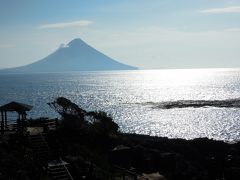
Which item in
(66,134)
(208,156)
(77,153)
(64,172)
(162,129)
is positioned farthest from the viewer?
(162,129)

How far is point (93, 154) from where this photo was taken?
24.5 metres

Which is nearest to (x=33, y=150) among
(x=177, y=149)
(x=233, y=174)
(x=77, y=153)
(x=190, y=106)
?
(x=77, y=153)

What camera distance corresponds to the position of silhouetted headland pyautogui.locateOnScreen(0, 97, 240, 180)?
1970 cm

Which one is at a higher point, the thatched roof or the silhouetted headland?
the thatched roof

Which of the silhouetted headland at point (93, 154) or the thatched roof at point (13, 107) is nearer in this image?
the silhouetted headland at point (93, 154)

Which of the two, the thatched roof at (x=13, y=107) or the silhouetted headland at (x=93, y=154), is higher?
the thatched roof at (x=13, y=107)

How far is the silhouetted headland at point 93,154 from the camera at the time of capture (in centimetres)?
1970

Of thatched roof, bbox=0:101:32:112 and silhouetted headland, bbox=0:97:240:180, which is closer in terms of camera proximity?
silhouetted headland, bbox=0:97:240:180

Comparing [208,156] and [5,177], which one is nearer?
[5,177]

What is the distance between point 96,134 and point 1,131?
677 centimetres

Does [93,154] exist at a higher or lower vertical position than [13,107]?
lower

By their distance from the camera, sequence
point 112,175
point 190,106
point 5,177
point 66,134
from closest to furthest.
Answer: point 5,177, point 112,175, point 66,134, point 190,106

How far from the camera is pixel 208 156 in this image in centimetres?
3666

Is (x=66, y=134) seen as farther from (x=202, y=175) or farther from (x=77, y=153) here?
(x=202, y=175)
